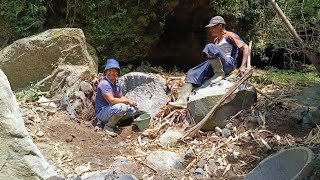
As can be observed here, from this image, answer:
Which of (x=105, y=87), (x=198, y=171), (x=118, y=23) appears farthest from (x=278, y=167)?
(x=118, y=23)

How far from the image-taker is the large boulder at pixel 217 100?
570cm

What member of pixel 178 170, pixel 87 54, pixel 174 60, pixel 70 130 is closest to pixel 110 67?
pixel 70 130

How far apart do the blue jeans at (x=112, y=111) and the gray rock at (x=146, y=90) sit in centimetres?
58

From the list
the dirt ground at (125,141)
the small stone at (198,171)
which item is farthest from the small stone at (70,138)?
the small stone at (198,171)

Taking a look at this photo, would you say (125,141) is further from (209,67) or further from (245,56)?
(245,56)

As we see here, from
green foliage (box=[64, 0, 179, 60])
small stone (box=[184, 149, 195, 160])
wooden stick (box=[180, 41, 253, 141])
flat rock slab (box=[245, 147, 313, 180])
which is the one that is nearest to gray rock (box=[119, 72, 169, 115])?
wooden stick (box=[180, 41, 253, 141])

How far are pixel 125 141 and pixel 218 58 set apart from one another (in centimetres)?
176

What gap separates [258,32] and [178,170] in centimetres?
590

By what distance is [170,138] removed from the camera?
5.56m

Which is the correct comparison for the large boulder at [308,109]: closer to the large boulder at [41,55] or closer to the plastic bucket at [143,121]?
the plastic bucket at [143,121]

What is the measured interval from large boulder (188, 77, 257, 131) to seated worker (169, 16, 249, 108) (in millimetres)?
236

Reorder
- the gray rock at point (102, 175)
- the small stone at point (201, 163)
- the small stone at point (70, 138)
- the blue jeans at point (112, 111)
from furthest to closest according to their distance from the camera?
the blue jeans at point (112, 111), the small stone at point (70, 138), the small stone at point (201, 163), the gray rock at point (102, 175)

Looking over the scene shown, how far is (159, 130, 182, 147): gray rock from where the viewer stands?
5.51 m

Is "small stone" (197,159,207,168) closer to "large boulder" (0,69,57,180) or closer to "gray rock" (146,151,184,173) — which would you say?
"gray rock" (146,151,184,173)
